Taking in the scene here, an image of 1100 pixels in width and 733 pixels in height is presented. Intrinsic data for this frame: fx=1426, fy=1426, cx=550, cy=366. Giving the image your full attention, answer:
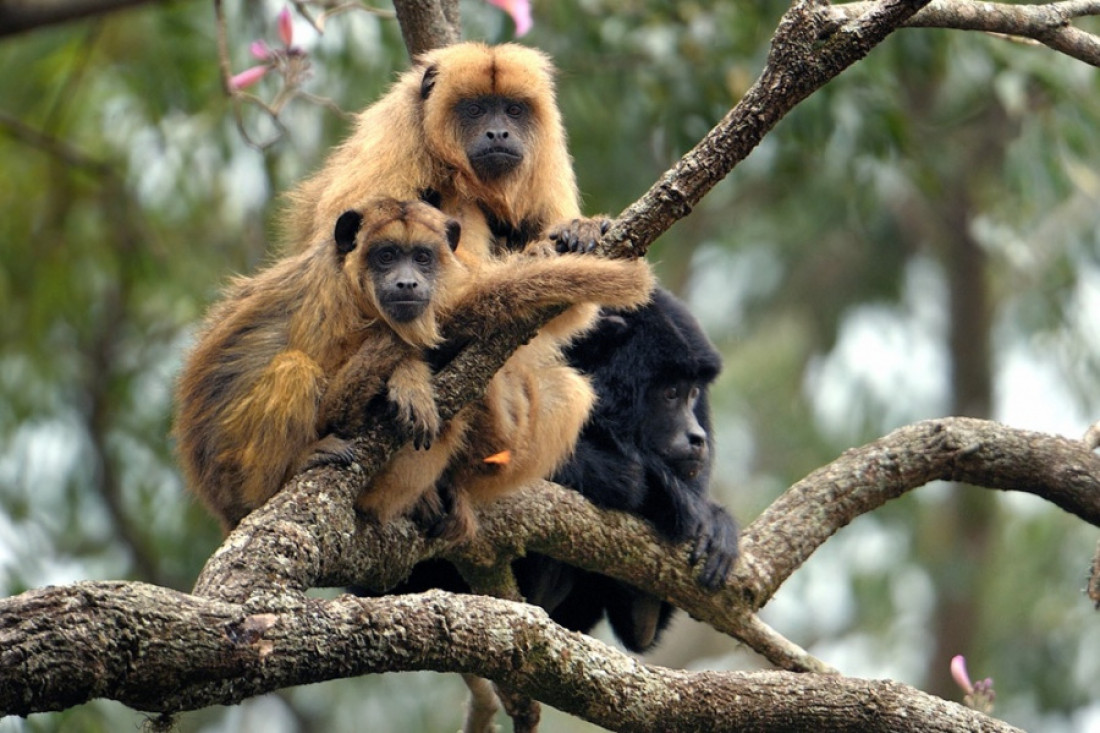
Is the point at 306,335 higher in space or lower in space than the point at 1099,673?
lower

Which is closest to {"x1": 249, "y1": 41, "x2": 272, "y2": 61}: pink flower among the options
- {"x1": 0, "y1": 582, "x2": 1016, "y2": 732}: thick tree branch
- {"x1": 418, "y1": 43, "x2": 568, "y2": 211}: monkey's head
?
{"x1": 418, "y1": 43, "x2": 568, "y2": 211}: monkey's head

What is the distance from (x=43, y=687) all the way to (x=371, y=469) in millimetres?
1764

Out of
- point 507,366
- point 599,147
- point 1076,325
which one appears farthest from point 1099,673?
point 507,366

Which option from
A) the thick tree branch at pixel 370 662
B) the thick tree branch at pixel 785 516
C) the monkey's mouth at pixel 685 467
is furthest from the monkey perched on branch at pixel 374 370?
the thick tree branch at pixel 370 662

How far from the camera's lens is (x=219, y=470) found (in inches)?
203

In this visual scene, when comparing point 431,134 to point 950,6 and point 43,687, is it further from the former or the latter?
point 43,687

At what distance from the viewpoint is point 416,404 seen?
15.5ft

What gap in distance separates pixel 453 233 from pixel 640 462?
145 centimetres

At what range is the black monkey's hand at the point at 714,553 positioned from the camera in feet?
19.4

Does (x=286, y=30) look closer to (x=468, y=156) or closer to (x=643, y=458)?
(x=468, y=156)

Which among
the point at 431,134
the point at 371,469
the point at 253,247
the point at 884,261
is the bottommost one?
the point at 371,469

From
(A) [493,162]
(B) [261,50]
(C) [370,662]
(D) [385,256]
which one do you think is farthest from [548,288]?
(B) [261,50]

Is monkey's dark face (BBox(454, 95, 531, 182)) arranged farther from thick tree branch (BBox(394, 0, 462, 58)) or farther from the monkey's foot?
the monkey's foot

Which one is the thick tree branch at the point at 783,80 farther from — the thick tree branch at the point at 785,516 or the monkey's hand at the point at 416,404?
the thick tree branch at the point at 785,516
